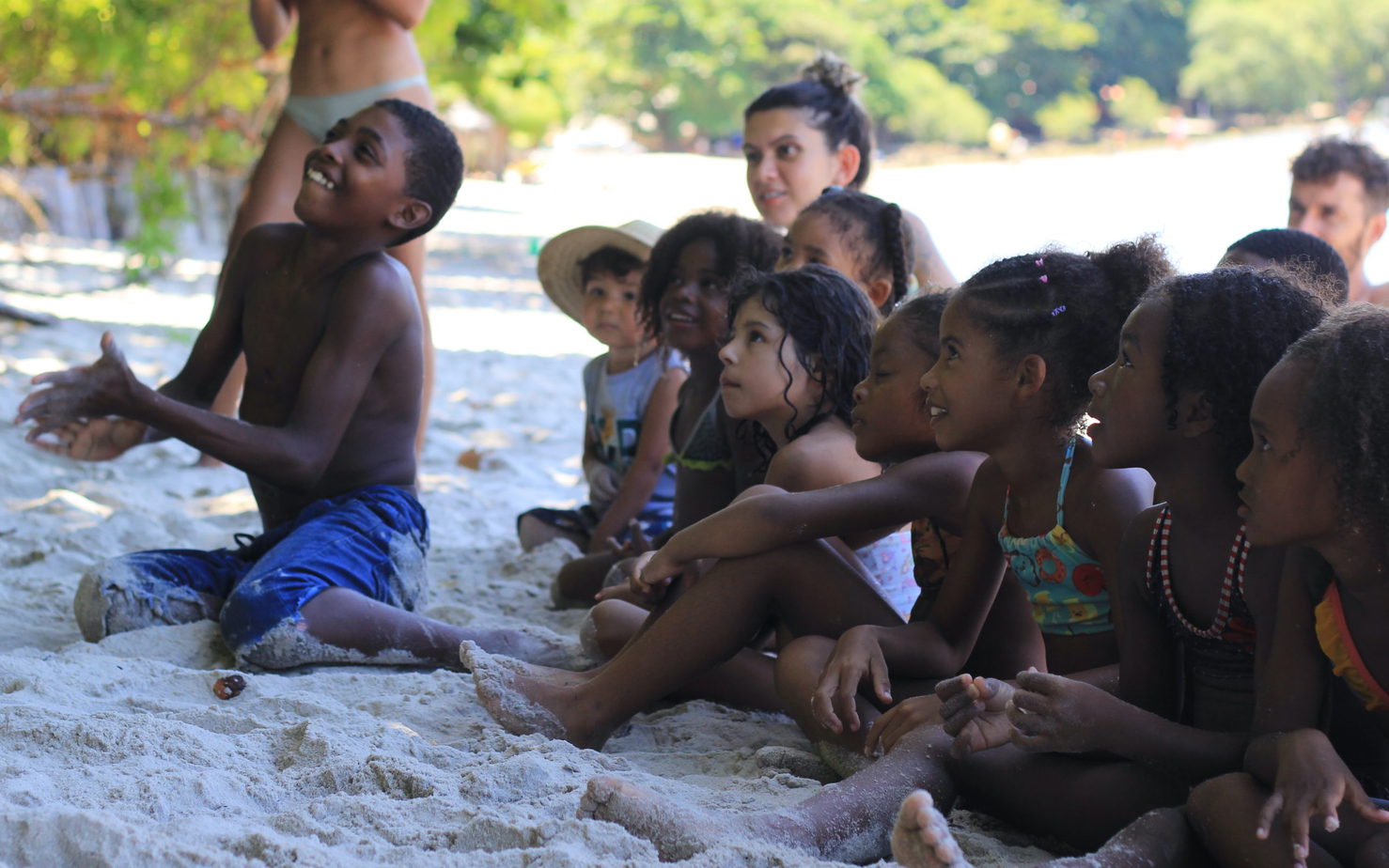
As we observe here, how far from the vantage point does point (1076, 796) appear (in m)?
1.89

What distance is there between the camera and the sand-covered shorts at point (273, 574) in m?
2.73

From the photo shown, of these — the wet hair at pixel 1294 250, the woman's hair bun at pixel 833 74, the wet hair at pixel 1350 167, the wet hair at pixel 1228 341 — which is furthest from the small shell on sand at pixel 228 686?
the wet hair at pixel 1350 167

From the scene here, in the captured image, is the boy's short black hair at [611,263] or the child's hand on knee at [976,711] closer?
the child's hand on knee at [976,711]

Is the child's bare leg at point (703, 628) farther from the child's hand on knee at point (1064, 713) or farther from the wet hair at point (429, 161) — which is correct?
the wet hair at point (429, 161)

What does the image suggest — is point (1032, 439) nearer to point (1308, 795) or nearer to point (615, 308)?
point (1308, 795)

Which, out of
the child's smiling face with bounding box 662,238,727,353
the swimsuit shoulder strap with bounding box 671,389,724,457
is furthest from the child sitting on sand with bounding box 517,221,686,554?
the swimsuit shoulder strap with bounding box 671,389,724,457

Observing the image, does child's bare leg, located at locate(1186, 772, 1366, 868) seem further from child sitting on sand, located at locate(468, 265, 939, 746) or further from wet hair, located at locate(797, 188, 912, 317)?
wet hair, located at locate(797, 188, 912, 317)

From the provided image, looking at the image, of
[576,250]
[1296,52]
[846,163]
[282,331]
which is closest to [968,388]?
[282,331]

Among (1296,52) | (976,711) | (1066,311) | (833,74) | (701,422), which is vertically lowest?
(976,711)

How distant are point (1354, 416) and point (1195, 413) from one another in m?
0.27

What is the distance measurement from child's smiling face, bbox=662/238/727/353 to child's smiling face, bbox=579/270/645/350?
478mm

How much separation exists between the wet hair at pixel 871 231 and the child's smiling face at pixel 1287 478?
5.84 ft

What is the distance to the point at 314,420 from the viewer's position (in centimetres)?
→ 296

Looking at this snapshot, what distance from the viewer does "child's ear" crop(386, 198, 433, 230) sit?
10.7ft
